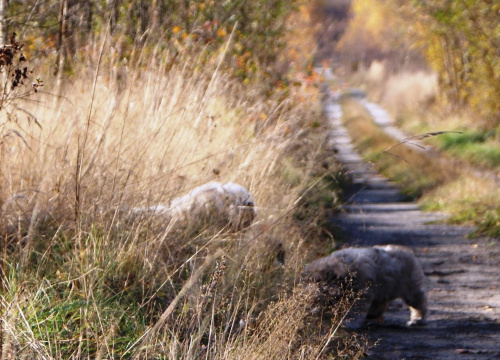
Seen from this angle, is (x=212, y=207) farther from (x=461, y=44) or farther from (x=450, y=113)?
(x=450, y=113)

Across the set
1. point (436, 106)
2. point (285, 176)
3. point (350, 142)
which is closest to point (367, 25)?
point (436, 106)

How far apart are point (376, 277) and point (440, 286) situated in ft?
4.97

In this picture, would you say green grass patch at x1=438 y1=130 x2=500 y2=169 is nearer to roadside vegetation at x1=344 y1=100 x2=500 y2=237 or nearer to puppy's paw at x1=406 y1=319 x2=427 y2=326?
roadside vegetation at x1=344 y1=100 x2=500 y2=237

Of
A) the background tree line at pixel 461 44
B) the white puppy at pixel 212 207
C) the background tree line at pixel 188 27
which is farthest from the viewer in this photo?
the background tree line at pixel 461 44

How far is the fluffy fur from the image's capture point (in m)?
5.38

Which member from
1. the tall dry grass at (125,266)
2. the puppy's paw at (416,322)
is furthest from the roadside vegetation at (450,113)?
the tall dry grass at (125,266)

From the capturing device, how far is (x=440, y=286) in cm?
694

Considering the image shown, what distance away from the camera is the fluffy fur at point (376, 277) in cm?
538

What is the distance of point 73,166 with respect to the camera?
457 cm

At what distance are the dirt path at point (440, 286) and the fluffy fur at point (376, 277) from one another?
5.4 inches

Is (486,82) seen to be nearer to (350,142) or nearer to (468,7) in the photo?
(468,7)

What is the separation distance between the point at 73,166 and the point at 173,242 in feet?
2.41

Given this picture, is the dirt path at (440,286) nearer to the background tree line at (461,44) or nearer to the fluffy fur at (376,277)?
the fluffy fur at (376,277)

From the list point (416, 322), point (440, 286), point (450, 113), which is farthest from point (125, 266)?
point (450, 113)
